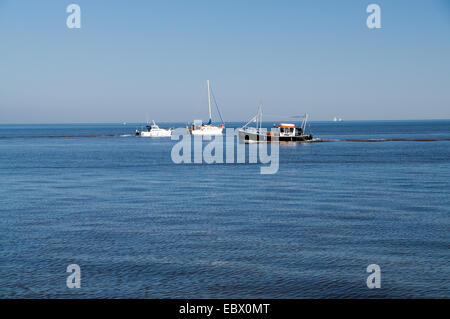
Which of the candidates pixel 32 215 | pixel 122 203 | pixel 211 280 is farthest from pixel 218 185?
pixel 211 280

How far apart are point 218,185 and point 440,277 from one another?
3030 centimetres

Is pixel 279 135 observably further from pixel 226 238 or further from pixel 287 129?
pixel 226 238

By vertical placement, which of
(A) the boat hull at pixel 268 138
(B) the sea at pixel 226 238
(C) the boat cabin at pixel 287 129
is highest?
(C) the boat cabin at pixel 287 129

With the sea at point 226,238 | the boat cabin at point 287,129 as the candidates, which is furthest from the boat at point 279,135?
the sea at point 226,238

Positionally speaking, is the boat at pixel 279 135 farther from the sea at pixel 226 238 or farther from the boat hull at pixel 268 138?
the sea at pixel 226 238

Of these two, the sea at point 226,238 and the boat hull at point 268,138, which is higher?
the boat hull at point 268,138

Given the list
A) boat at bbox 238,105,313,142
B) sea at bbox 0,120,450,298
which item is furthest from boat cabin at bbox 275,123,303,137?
sea at bbox 0,120,450,298

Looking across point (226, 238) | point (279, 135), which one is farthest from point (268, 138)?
point (226, 238)

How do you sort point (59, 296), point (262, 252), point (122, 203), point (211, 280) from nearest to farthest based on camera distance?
point (59, 296) → point (211, 280) → point (262, 252) → point (122, 203)

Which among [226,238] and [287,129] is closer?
[226,238]

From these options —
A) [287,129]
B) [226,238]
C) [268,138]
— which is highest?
[287,129]

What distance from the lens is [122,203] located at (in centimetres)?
3712
